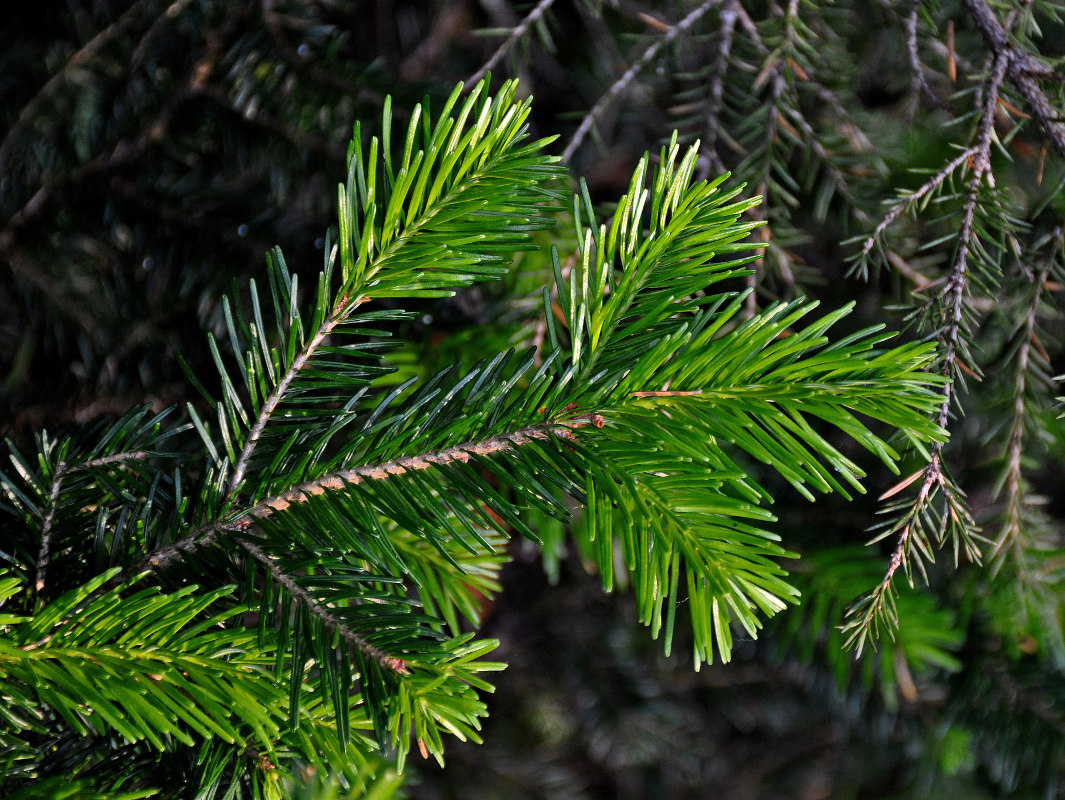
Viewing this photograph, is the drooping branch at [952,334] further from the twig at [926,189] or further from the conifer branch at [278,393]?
the conifer branch at [278,393]

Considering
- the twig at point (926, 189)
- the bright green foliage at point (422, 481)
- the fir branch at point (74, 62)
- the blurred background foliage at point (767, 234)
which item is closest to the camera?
the bright green foliage at point (422, 481)

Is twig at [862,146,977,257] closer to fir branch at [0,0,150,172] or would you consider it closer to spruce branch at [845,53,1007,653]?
spruce branch at [845,53,1007,653]

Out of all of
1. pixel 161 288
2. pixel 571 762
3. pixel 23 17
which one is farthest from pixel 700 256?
pixel 571 762

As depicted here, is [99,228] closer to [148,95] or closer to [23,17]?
[148,95]

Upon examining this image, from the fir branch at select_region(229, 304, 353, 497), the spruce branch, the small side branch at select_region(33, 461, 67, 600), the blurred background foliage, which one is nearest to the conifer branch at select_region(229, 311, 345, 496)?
the fir branch at select_region(229, 304, 353, 497)

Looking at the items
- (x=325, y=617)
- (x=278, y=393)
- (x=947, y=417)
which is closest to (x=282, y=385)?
(x=278, y=393)

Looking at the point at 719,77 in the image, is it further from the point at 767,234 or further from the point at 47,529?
the point at 47,529

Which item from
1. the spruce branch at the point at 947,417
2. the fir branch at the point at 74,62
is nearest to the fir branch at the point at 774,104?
the spruce branch at the point at 947,417
